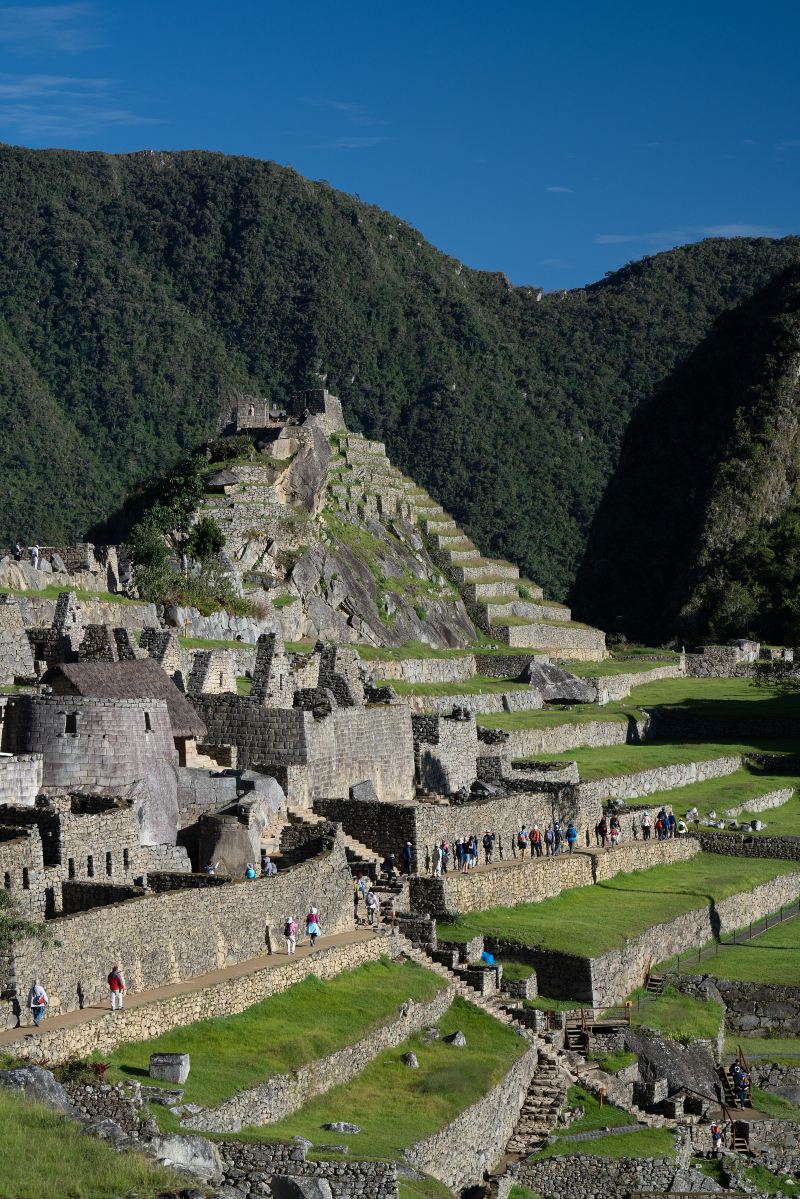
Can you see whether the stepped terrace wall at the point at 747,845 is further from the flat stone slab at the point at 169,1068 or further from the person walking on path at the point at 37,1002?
the person walking on path at the point at 37,1002

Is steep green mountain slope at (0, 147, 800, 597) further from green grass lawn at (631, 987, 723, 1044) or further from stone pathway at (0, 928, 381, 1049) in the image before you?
stone pathway at (0, 928, 381, 1049)

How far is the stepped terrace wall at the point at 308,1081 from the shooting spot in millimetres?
21438

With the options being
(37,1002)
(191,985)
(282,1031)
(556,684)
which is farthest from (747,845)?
(37,1002)

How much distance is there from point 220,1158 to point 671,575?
135 m

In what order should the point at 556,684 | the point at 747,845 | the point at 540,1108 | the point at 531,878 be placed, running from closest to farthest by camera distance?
the point at 540,1108
the point at 531,878
the point at 747,845
the point at 556,684

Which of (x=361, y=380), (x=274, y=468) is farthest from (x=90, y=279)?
(x=274, y=468)

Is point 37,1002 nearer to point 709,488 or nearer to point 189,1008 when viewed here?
point 189,1008

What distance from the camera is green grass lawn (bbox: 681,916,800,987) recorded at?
38438 millimetres

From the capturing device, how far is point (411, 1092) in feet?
83.9

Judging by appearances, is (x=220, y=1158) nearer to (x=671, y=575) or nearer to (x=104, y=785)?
(x=104, y=785)

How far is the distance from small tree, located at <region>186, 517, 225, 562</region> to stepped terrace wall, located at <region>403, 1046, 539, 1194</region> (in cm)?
3833

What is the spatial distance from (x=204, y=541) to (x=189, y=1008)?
4300cm

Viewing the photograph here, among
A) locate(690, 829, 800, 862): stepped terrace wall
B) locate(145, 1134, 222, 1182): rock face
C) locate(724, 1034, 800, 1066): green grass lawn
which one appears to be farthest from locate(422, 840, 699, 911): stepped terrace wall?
locate(145, 1134, 222, 1182): rock face

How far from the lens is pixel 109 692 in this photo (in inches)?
1249
